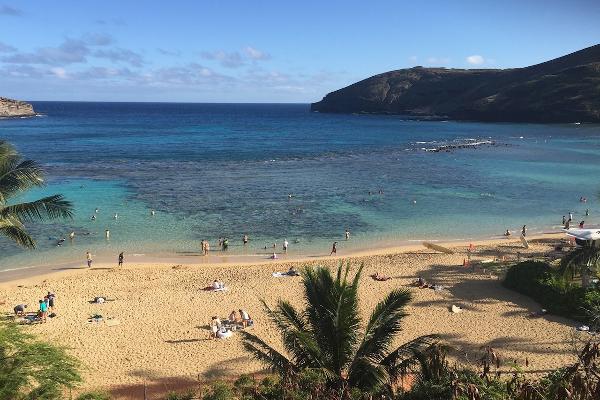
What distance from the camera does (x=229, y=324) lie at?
19.3 m

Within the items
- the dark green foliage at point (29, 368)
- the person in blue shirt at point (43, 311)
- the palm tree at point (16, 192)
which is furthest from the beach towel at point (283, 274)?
the dark green foliage at point (29, 368)

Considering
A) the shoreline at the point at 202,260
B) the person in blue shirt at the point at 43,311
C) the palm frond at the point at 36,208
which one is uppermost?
the palm frond at the point at 36,208

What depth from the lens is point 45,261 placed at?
2825cm

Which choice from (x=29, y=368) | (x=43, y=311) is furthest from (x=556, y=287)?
(x=43, y=311)

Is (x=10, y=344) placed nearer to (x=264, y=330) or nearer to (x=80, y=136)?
(x=264, y=330)

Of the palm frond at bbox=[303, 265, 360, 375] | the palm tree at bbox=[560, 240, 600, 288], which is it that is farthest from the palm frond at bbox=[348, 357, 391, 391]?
the palm tree at bbox=[560, 240, 600, 288]

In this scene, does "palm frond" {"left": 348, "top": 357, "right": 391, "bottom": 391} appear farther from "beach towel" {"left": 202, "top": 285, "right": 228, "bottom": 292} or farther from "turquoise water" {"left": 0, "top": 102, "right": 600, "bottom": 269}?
"turquoise water" {"left": 0, "top": 102, "right": 600, "bottom": 269}

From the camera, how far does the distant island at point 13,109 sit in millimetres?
153250

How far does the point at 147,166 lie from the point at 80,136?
44.6 meters

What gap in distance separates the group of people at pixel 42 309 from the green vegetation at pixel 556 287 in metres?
18.5

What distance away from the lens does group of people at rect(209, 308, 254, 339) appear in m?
18.4

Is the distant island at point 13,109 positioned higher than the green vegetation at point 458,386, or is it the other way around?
the distant island at point 13,109

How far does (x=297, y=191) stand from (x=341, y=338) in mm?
37573

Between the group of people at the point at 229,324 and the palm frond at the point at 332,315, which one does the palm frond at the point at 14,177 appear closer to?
the palm frond at the point at 332,315
